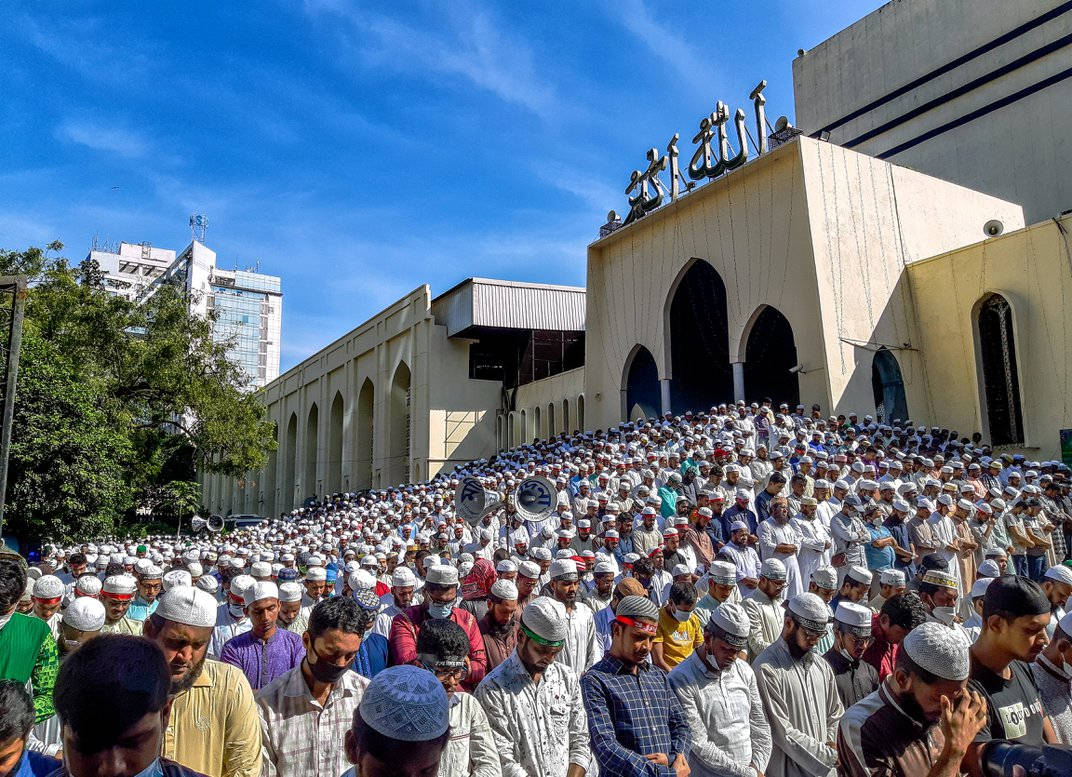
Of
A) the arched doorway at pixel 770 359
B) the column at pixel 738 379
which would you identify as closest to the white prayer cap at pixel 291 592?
the column at pixel 738 379

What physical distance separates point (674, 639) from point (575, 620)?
63 cm

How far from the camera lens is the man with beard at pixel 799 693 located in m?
3.75

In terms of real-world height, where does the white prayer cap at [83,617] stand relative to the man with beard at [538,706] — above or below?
above

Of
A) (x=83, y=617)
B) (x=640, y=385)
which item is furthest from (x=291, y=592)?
(x=640, y=385)

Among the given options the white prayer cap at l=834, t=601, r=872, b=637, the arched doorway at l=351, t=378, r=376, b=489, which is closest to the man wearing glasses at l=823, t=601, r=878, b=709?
the white prayer cap at l=834, t=601, r=872, b=637

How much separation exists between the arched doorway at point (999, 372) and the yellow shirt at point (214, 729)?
65.1 ft

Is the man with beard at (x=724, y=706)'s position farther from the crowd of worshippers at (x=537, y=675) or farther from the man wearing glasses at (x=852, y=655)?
the man wearing glasses at (x=852, y=655)

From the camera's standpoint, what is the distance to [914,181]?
2184 cm

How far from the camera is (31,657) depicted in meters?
3.64

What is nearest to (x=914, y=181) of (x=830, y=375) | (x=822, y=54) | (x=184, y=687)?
(x=830, y=375)

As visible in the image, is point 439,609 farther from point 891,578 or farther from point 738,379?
point 738,379

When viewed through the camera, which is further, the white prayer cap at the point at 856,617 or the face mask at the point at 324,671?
the white prayer cap at the point at 856,617

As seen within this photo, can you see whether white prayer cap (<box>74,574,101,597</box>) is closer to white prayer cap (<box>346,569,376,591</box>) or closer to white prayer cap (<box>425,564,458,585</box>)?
→ white prayer cap (<box>346,569,376,591</box>)

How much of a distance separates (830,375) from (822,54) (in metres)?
21.2
